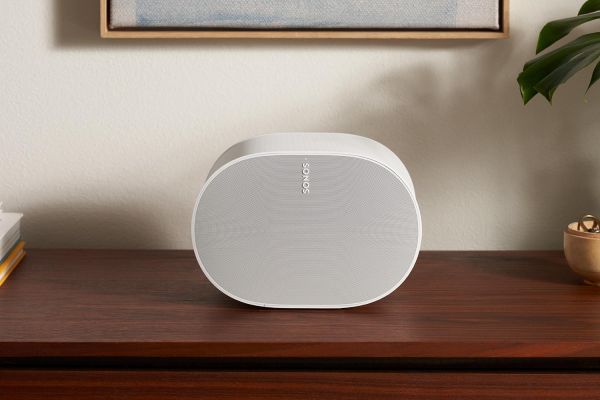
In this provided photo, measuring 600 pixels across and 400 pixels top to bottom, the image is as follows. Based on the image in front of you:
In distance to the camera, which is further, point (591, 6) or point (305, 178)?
point (591, 6)

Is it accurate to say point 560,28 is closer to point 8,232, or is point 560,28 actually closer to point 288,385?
point 288,385

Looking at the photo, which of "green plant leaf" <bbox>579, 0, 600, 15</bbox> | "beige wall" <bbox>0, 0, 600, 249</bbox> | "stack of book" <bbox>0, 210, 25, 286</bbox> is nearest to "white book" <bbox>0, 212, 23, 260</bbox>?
"stack of book" <bbox>0, 210, 25, 286</bbox>

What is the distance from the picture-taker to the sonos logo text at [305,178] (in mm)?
859

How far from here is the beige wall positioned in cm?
116

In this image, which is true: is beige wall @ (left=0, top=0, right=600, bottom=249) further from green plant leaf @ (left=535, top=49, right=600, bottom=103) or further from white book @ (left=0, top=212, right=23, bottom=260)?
green plant leaf @ (left=535, top=49, right=600, bottom=103)

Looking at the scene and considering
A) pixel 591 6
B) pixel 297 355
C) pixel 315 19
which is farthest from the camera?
pixel 315 19

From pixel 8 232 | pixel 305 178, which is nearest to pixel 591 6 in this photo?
pixel 305 178

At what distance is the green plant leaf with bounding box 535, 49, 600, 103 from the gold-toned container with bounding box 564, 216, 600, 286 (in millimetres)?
191

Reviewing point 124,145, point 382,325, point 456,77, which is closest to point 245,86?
point 124,145

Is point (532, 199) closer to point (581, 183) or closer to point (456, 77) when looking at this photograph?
point (581, 183)

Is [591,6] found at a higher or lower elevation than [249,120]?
higher

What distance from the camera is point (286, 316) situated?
88cm

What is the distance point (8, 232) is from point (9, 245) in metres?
0.02

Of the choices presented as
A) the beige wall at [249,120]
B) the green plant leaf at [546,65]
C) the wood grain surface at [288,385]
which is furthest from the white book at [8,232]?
the green plant leaf at [546,65]
